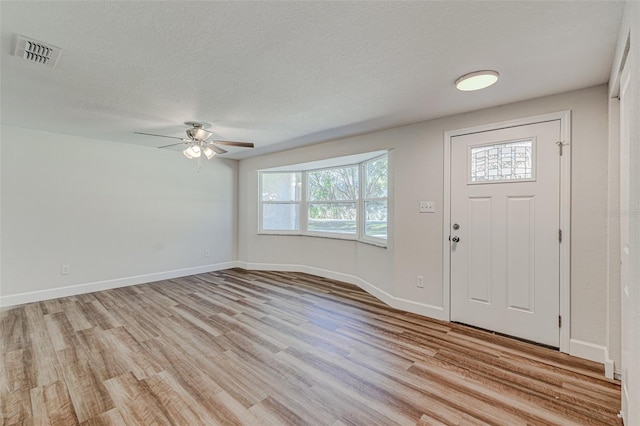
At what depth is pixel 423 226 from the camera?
323 cm

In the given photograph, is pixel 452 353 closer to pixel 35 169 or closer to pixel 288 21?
pixel 288 21

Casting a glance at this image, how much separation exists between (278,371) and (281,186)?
392cm

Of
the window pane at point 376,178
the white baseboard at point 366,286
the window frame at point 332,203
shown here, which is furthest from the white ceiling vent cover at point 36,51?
the white baseboard at point 366,286

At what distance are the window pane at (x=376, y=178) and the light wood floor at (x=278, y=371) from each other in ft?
5.54

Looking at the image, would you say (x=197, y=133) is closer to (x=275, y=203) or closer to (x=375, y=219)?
(x=275, y=203)

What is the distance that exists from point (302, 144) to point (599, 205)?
3.56 m

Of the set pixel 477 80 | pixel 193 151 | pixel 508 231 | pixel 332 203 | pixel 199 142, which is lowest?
pixel 508 231

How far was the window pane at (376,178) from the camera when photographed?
401cm

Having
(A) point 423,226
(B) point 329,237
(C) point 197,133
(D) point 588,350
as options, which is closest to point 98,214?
(C) point 197,133

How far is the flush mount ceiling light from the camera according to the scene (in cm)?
207

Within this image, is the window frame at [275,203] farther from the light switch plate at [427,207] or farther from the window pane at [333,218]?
the light switch plate at [427,207]

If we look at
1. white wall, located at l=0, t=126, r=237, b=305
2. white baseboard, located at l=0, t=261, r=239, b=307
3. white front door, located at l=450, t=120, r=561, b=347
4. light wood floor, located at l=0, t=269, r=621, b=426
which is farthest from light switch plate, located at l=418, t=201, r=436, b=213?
white baseboard, located at l=0, t=261, r=239, b=307

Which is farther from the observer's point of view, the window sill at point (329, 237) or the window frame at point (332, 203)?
the window frame at point (332, 203)

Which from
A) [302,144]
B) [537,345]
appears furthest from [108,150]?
[537,345]
